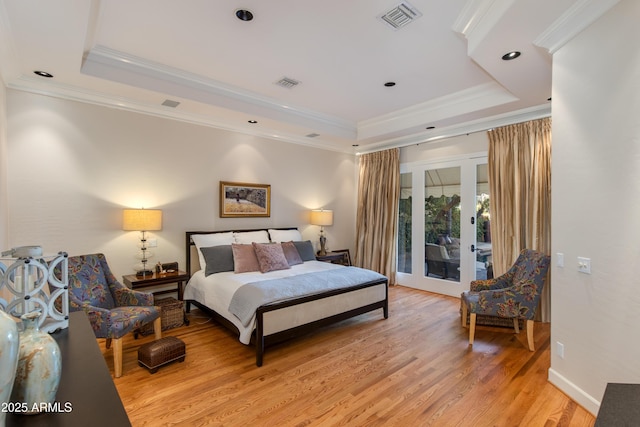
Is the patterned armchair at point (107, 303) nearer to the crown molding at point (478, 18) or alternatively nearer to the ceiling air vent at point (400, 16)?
the ceiling air vent at point (400, 16)

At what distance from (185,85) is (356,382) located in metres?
3.78

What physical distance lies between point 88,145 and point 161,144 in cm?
81

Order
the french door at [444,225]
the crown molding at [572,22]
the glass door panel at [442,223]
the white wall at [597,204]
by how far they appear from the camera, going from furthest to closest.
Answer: the glass door panel at [442,223] < the french door at [444,225] < the crown molding at [572,22] < the white wall at [597,204]

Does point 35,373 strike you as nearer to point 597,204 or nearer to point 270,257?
point 597,204

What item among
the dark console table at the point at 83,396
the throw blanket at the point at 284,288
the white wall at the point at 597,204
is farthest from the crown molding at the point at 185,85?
the white wall at the point at 597,204

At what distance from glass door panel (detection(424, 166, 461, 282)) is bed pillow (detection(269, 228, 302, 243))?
2291mm

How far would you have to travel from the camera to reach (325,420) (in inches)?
86.1

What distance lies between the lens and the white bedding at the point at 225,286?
129 inches

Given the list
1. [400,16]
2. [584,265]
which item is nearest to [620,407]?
[584,265]

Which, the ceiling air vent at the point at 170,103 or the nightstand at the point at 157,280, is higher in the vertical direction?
the ceiling air vent at the point at 170,103

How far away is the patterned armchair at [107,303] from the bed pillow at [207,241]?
1.00 m

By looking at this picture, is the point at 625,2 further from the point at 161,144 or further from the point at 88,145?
the point at 88,145

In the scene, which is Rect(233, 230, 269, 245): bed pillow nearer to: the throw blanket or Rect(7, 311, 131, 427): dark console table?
the throw blanket

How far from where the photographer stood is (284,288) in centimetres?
328
